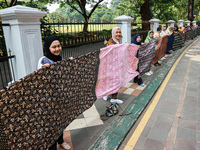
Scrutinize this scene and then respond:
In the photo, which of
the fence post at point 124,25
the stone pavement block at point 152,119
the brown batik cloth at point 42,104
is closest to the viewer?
the brown batik cloth at point 42,104

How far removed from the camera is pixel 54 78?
251cm

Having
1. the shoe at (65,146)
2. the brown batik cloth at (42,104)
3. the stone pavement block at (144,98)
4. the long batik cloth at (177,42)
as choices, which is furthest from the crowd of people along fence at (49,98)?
the long batik cloth at (177,42)

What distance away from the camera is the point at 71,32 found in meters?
4.72

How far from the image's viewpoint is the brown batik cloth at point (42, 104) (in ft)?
6.46

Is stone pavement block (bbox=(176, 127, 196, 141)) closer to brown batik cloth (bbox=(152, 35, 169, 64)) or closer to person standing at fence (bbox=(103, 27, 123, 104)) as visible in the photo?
person standing at fence (bbox=(103, 27, 123, 104))

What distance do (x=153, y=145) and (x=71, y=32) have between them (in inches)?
137

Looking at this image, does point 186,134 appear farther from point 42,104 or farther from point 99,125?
point 42,104

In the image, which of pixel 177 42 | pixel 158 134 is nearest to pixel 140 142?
pixel 158 134

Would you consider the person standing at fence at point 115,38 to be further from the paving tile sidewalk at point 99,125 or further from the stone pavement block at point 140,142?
the stone pavement block at point 140,142

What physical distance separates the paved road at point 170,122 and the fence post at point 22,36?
260 cm

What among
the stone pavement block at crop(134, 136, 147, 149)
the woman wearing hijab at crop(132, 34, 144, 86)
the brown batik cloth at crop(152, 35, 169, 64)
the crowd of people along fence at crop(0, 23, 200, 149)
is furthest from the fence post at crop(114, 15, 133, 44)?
the stone pavement block at crop(134, 136, 147, 149)

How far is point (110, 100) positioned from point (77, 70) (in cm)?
199

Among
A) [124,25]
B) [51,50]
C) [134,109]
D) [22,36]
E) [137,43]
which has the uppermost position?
[124,25]

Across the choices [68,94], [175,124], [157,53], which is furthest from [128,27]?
[68,94]
